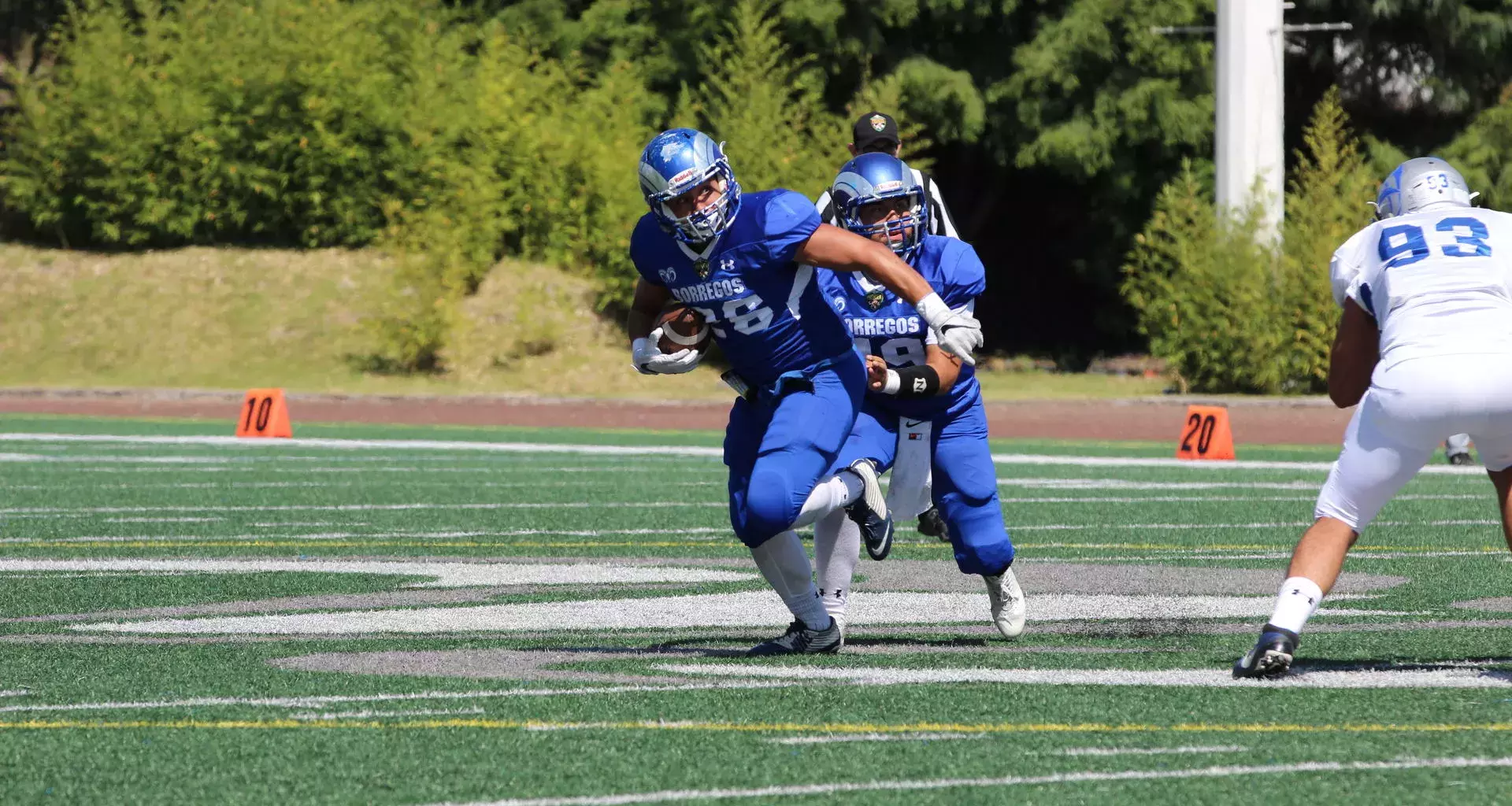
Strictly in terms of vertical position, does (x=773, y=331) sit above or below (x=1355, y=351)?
below

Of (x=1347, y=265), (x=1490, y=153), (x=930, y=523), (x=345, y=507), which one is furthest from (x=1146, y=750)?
(x=1490, y=153)

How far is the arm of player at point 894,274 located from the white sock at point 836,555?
3.45 feet

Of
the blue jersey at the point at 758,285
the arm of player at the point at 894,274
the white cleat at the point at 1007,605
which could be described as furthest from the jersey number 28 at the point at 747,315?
the white cleat at the point at 1007,605

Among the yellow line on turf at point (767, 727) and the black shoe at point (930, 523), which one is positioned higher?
the yellow line on turf at point (767, 727)

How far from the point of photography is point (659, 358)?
7031mm

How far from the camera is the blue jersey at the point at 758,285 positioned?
22.8ft

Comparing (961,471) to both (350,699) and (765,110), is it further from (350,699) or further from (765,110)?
(765,110)

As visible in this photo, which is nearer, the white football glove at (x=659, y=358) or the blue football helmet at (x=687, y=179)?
the blue football helmet at (x=687, y=179)

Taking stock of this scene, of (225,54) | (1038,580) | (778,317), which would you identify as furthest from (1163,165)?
(778,317)

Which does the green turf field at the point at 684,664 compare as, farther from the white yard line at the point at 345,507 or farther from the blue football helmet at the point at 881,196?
the blue football helmet at the point at 881,196

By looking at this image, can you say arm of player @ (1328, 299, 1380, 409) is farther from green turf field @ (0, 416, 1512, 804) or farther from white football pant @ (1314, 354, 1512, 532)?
green turf field @ (0, 416, 1512, 804)

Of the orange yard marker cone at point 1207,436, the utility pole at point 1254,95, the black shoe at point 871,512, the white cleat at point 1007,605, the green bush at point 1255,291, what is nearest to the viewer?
the black shoe at point 871,512

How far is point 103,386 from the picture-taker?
3119cm

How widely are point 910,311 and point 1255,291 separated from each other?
21816 mm
